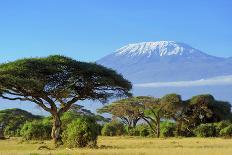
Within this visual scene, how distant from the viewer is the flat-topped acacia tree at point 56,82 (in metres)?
42.1

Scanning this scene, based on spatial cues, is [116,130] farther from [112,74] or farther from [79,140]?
[79,140]

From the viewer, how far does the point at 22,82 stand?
135 ft

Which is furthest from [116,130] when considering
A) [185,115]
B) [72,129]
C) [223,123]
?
[72,129]

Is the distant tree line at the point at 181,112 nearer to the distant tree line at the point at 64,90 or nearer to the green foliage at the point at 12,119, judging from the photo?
the distant tree line at the point at 64,90

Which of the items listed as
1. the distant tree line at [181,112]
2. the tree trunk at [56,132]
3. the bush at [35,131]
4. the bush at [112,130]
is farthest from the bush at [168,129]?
the tree trunk at [56,132]

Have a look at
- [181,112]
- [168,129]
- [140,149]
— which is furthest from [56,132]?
[181,112]

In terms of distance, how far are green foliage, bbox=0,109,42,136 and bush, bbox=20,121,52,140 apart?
3191 centimetres

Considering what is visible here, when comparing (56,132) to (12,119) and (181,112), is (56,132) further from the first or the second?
(12,119)

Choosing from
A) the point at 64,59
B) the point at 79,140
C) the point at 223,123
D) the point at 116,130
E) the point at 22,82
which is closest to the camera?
the point at 79,140

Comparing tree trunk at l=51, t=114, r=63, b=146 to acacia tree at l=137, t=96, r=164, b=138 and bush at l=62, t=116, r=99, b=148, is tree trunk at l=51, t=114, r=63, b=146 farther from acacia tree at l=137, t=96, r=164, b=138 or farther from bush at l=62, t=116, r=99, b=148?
acacia tree at l=137, t=96, r=164, b=138

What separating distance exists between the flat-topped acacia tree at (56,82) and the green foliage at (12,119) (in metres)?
46.9

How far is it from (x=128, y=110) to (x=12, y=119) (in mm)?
22154

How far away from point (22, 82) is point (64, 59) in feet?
13.8

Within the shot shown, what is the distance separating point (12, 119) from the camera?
97.2 m
